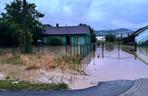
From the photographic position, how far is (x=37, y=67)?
2338cm

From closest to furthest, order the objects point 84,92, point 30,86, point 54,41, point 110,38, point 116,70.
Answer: point 84,92 < point 30,86 < point 116,70 < point 54,41 < point 110,38

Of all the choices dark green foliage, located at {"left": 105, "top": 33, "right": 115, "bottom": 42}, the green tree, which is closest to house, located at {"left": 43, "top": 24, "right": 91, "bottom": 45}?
the green tree

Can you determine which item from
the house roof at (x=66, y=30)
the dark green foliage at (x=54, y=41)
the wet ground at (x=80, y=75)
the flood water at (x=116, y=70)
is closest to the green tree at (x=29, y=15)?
the dark green foliage at (x=54, y=41)

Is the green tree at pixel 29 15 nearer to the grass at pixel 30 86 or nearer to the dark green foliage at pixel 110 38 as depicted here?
the dark green foliage at pixel 110 38

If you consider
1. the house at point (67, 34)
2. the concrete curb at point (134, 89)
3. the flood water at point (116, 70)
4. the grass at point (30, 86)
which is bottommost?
the flood water at point (116, 70)

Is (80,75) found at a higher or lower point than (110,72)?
higher

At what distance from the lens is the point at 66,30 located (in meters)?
94.0

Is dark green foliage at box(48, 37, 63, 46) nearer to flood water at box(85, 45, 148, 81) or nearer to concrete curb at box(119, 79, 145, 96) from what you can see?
flood water at box(85, 45, 148, 81)

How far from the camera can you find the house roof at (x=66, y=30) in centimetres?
9161

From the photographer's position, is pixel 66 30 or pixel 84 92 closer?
pixel 84 92

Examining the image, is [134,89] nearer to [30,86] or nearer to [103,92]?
[103,92]

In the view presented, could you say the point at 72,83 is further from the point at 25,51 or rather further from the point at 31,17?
the point at 31,17

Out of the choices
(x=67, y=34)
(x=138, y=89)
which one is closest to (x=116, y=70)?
(x=138, y=89)

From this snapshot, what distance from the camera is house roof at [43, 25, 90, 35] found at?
91.6 metres
